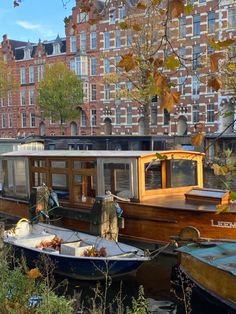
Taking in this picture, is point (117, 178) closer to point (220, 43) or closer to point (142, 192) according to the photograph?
point (142, 192)

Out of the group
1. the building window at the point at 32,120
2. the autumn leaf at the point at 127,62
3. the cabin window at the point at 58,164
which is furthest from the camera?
the building window at the point at 32,120

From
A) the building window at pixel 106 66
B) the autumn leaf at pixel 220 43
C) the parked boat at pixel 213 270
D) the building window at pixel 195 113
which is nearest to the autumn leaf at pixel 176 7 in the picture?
the autumn leaf at pixel 220 43

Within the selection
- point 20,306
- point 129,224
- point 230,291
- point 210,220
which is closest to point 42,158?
point 129,224

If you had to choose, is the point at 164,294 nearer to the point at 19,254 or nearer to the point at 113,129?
the point at 19,254

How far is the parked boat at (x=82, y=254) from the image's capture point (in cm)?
862

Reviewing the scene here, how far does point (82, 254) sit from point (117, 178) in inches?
106

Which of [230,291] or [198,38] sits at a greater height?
[198,38]

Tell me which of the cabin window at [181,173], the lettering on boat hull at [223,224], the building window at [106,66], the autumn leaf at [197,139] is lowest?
the lettering on boat hull at [223,224]

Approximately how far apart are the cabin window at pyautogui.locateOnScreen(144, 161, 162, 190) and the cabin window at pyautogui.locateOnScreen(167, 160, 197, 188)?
0.89 feet

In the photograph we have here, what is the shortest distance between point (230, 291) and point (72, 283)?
11.8ft

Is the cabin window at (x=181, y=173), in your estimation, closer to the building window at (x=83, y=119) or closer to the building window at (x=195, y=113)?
the building window at (x=195, y=113)

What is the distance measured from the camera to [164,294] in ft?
29.4

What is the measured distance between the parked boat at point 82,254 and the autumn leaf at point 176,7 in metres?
6.13

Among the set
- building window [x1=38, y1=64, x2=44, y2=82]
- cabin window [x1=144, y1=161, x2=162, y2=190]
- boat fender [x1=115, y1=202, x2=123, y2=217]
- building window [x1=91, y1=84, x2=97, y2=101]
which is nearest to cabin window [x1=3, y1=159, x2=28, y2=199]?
boat fender [x1=115, y1=202, x2=123, y2=217]
